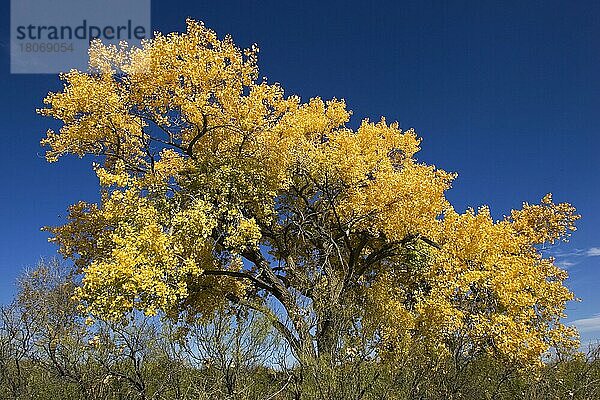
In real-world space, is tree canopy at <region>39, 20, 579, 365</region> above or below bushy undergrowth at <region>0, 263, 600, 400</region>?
above

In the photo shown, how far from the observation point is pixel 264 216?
16.6 metres

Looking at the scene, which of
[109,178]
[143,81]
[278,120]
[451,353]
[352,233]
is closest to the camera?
[451,353]

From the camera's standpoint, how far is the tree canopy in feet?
45.6

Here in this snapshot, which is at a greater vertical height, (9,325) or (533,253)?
(533,253)

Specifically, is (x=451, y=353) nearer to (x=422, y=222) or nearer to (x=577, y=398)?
(x=577, y=398)

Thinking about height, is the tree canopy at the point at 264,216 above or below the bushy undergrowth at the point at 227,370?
above

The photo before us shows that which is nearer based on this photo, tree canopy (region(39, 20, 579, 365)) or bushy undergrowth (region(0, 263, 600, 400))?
bushy undergrowth (region(0, 263, 600, 400))

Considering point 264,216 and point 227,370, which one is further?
point 264,216

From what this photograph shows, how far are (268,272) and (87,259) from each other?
5358 mm

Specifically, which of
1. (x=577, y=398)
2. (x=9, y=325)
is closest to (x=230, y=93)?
(x=9, y=325)

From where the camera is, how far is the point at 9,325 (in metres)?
15.1

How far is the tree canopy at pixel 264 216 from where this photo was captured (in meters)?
13.9

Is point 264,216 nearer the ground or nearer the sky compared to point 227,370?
nearer the sky

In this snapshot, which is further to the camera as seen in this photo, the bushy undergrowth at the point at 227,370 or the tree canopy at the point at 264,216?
the tree canopy at the point at 264,216
